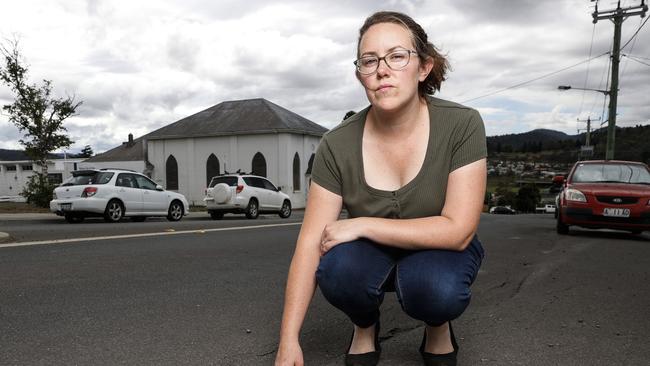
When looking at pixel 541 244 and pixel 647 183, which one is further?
pixel 647 183

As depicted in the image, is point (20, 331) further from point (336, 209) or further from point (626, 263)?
point (626, 263)

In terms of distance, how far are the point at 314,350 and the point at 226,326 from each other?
0.76 m

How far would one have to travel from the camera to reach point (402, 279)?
234cm

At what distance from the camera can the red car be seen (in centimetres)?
970

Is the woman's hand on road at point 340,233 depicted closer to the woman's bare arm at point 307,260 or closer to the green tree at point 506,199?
the woman's bare arm at point 307,260

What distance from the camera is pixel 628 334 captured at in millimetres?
3217

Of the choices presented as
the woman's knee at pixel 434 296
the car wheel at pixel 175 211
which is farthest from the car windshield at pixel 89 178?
the woman's knee at pixel 434 296

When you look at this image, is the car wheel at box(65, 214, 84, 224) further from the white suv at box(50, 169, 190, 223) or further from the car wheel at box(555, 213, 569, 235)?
the car wheel at box(555, 213, 569, 235)

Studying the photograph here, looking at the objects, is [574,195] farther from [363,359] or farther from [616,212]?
[363,359]

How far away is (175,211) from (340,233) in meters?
17.3

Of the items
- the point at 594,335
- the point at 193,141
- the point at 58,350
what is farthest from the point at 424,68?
the point at 193,141

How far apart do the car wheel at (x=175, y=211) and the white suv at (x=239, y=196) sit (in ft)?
4.89

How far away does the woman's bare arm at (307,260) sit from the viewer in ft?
7.43

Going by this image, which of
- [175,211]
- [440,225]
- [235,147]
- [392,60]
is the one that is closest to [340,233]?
[440,225]
